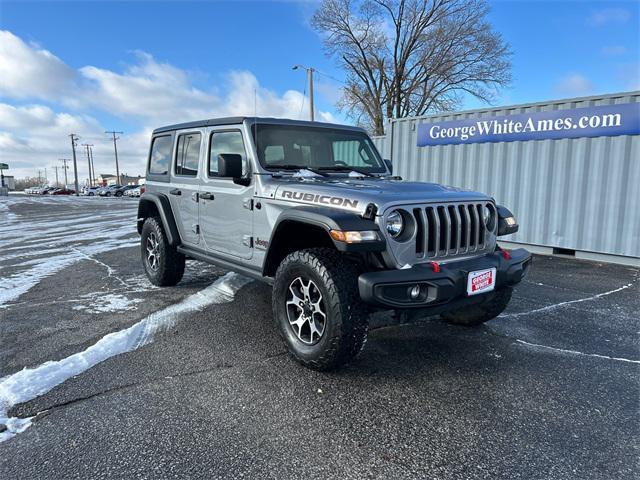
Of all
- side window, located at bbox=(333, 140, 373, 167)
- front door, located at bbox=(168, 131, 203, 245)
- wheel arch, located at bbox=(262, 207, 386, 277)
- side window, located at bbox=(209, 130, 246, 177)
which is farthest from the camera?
front door, located at bbox=(168, 131, 203, 245)

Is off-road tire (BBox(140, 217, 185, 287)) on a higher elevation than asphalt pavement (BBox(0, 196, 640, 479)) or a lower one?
higher

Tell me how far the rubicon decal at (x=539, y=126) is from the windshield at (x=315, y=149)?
4786mm

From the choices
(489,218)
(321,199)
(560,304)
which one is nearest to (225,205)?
(321,199)

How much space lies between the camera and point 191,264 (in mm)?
7039

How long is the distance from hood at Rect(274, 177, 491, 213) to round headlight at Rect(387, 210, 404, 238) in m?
0.08

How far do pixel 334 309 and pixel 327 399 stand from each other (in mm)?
575

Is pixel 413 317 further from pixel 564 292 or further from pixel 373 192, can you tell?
pixel 564 292

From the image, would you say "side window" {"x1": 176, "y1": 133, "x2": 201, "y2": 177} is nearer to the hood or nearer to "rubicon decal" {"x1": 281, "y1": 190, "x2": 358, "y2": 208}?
the hood

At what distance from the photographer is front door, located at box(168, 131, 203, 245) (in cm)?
475

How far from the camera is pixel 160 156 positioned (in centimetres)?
556

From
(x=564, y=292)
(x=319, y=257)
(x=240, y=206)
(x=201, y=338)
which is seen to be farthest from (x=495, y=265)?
(x=564, y=292)

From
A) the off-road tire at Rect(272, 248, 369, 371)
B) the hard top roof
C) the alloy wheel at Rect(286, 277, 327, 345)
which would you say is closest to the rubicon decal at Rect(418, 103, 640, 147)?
the hard top roof

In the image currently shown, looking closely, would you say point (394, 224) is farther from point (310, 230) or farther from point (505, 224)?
point (505, 224)

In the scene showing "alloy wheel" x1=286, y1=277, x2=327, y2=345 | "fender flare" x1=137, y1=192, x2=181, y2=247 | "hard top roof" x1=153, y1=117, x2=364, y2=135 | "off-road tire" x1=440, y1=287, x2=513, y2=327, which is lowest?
"off-road tire" x1=440, y1=287, x2=513, y2=327
